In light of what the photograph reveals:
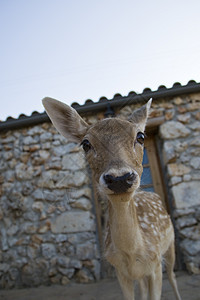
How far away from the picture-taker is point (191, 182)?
4.10m

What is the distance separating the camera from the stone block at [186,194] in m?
4.02

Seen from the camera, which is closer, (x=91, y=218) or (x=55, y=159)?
(x=91, y=218)

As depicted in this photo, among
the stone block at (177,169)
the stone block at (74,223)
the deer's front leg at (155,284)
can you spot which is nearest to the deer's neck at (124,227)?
the deer's front leg at (155,284)

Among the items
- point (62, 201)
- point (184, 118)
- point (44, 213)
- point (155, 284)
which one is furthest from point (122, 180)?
point (184, 118)

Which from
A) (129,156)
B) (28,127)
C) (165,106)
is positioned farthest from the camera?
(28,127)

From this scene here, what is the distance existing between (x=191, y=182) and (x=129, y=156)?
118 inches

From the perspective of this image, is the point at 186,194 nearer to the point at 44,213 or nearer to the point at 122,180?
the point at 44,213

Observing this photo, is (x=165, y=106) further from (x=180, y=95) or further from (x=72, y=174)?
(x=72, y=174)

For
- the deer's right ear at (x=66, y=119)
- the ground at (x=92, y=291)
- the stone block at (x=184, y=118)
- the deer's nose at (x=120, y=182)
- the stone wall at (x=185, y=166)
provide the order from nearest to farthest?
the deer's nose at (x=120, y=182) < the deer's right ear at (x=66, y=119) < the ground at (x=92, y=291) < the stone wall at (x=185, y=166) < the stone block at (x=184, y=118)

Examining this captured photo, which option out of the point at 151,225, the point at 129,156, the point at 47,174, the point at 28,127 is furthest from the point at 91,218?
the point at 129,156

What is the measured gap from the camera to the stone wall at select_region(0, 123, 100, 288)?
4.08 meters

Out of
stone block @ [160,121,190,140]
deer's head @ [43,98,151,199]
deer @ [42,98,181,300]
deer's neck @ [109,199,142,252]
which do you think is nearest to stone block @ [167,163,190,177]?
stone block @ [160,121,190,140]

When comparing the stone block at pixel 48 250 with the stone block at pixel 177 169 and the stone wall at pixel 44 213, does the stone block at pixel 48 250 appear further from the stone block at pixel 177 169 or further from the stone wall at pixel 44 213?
the stone block at pixel 177 169

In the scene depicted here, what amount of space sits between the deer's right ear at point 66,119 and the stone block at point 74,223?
2456mm
